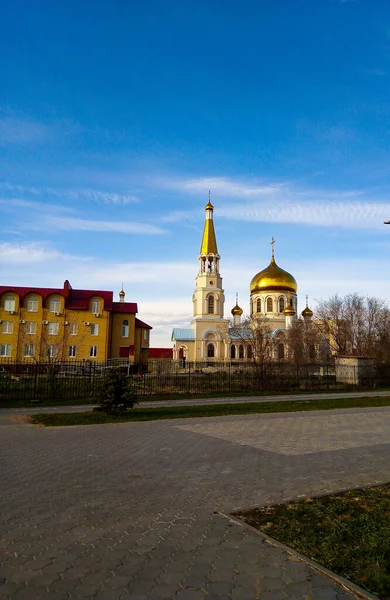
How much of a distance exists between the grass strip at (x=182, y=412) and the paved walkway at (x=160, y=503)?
6.45 ft

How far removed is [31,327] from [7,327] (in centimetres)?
209

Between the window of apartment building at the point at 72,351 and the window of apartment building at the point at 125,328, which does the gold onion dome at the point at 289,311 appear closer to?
the window of apartment building at the point at 125,328

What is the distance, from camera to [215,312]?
2191 inches

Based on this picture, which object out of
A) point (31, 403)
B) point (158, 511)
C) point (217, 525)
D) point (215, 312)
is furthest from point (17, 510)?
point (215, 312)

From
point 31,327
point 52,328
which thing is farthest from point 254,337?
point 31,327

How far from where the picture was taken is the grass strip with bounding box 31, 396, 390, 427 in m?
12.8

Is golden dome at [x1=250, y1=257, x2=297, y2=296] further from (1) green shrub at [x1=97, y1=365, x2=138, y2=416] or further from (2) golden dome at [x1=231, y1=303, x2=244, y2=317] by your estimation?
(1) green shrub at [x1=97, y1=365, x2=138, y2=416]

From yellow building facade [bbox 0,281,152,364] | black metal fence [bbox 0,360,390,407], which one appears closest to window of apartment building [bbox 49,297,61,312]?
yellow building facade [bbox 0,281,152,364]

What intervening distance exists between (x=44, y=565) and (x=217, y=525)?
1677 millimetres

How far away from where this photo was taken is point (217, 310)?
55.6m

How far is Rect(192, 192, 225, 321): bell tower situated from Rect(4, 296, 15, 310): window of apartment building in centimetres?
2179

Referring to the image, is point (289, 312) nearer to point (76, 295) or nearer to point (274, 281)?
point (274, 281)

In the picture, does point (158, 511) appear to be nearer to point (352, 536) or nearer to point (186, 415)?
point (352, 536)

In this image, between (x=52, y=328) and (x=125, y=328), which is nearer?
(x=52, y=328)
